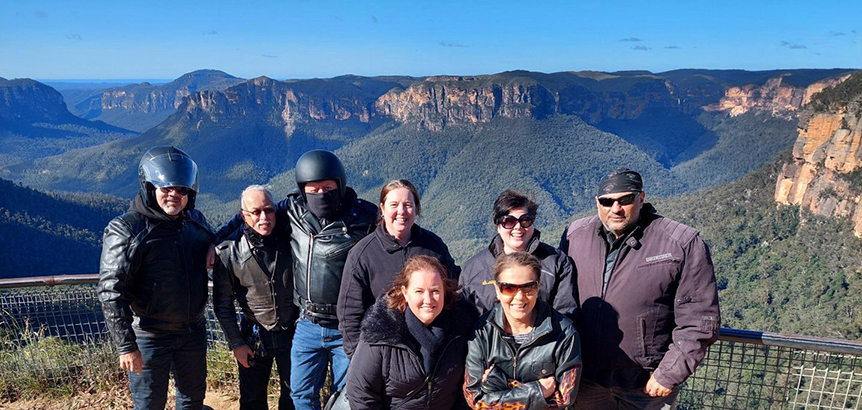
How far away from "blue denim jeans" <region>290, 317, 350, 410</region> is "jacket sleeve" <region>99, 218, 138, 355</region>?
1047mm

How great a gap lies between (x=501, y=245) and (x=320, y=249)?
128 centimetres

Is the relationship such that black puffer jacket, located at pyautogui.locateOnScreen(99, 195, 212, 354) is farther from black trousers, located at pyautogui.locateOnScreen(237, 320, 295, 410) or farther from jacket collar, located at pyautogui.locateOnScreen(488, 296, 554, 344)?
jacket collar, located at pyautogui.locateOnScreen(488, 296, 554, 344)

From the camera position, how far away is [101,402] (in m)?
5.22

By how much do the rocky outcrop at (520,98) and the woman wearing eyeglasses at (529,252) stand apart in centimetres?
11376

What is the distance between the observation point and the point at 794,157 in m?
44.1

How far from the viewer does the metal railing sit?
3.87 metres

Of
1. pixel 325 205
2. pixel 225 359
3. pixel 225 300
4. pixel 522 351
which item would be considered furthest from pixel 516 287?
pixel 225 359

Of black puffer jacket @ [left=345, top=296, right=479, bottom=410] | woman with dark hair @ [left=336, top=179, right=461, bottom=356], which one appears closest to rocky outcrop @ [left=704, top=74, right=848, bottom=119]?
woman with dark hair @ [left=336, top=179, right=461, bottom=356]

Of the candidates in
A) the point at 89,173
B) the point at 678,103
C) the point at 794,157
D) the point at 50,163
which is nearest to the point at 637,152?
the point at 678,103

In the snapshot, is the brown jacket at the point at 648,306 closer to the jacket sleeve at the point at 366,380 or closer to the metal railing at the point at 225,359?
the metal railing at the point at 225,359

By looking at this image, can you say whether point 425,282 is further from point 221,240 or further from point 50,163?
point 50,163

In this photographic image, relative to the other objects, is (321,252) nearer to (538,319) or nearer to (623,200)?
(538,319)

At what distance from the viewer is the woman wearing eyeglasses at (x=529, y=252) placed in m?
3.33

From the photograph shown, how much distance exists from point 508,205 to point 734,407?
252cm
